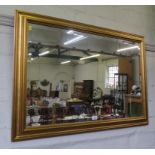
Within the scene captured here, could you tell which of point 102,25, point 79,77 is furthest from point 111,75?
point 102,25

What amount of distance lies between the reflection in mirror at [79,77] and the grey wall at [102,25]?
146 millimetres

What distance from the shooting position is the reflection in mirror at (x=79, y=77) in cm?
173

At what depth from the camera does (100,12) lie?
213 cm

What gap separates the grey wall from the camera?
1.62m

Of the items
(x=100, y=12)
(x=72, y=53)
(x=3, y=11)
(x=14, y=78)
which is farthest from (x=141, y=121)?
(x=3, y=11)

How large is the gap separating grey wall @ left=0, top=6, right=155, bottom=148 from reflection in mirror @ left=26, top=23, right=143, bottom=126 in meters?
0.15

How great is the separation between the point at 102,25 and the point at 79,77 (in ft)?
1.95

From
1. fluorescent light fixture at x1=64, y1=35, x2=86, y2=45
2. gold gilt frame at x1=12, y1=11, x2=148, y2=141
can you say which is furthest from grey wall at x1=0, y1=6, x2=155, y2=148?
fluorescent light fixture at x1=64, y1=35, x2=86, y2=45

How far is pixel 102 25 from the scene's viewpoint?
2121mm

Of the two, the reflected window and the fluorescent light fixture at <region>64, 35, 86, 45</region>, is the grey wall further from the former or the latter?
the reflected window

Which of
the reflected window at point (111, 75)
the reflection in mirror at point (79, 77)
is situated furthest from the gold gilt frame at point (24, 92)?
the reflected window at point (111, 75)

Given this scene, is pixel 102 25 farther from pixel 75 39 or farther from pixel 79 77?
pixel 79 77

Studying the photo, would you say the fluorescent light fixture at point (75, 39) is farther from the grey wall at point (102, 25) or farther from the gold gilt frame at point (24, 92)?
the grey wall at point (102, 25)
